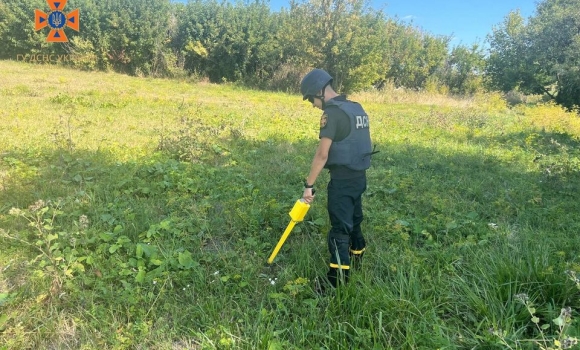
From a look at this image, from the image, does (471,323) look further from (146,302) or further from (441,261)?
(146,302)

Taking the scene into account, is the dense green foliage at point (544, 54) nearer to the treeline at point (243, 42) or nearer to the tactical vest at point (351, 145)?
the treeline at point (243, 42)

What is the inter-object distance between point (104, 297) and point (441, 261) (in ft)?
8.32

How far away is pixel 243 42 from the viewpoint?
21266 millimetres

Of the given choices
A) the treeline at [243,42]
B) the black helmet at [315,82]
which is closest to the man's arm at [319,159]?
the black helmet at [315,82]

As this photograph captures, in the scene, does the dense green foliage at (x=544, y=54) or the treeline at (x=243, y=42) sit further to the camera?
the treeline at (x=243, y=42)

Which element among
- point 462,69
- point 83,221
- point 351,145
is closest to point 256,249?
point 351,145

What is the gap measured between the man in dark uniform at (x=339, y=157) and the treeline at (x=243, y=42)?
1689 centimetres

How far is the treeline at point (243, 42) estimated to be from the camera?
61.1 feet

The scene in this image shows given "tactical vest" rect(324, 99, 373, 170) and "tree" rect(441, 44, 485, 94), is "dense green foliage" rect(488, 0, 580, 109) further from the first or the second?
"tactical vest" rect(324, 99, 373, 170)

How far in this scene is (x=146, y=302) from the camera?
94.9 inches

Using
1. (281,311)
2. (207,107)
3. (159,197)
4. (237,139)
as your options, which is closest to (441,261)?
(281,311)

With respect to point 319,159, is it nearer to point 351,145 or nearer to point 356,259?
point 351,145

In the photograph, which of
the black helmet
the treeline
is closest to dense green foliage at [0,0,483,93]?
the treeline

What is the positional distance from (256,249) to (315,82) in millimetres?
1492
